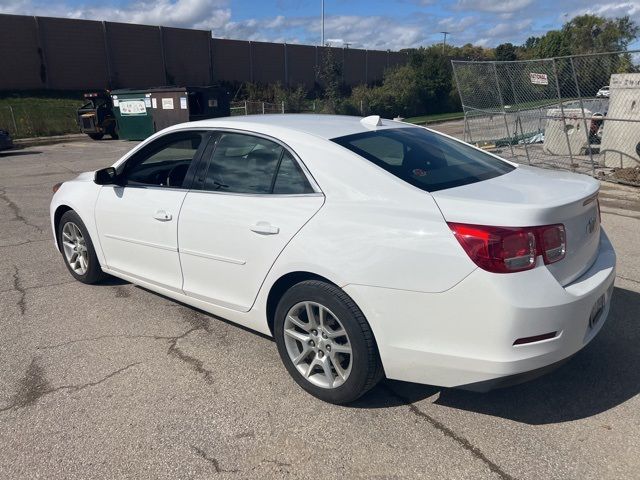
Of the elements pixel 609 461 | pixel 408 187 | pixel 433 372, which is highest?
pixel 408 187

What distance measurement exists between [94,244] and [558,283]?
379cm

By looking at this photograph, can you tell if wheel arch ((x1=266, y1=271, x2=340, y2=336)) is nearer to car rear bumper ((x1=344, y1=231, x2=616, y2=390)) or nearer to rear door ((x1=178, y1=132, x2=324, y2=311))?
rear door ((x1=178, y1=132, x2=324, y2=311))

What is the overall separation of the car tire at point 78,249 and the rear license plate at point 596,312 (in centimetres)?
397

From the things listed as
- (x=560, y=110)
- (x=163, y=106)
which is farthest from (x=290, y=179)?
(x=163, y=106)

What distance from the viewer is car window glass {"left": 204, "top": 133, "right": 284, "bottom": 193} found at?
3438 millimetres

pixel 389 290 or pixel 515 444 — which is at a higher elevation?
pixel 389 290

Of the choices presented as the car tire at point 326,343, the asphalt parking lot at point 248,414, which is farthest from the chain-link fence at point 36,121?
the car tire at point 326,343

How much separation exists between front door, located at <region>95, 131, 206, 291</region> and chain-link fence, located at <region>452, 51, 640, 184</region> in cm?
798

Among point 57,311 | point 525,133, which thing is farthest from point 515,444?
point 525,133

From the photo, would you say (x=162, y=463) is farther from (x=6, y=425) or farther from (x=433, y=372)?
(x=433, y=372)

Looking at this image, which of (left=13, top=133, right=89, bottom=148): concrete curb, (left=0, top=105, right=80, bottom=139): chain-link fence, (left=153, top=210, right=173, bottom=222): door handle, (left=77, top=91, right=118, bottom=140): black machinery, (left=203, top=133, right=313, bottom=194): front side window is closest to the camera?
(left=203, top=133, right=313, bottom=194): front side window

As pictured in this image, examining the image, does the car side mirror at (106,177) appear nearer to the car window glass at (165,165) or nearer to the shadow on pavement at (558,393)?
the car window glass at (165,165)

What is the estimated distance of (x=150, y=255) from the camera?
412 centimetres

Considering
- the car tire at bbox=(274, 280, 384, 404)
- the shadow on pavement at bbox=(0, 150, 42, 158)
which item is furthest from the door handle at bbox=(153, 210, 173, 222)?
the shadow on pavement at bbox=(0, 150, 42, 158)
